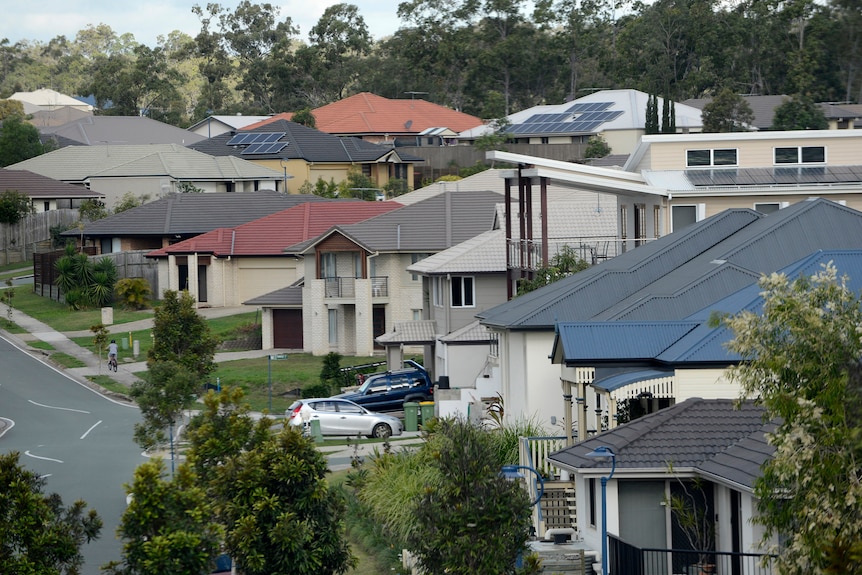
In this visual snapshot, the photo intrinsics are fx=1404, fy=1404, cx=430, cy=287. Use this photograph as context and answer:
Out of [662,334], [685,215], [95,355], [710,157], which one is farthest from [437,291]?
[662,334]

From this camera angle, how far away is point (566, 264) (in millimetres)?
37156

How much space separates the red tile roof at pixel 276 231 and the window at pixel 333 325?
8142 millimetres

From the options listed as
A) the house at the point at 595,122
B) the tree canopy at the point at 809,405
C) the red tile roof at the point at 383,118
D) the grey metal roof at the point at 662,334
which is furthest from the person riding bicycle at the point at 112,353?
the red tile roof at the point at 383,118

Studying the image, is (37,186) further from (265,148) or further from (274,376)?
(274,376)

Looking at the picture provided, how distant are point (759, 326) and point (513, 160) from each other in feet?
80.9

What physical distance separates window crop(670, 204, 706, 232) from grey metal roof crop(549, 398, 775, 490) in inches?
785

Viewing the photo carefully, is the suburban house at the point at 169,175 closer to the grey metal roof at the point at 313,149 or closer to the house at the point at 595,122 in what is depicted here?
the grey metal roof at the point at 313,149

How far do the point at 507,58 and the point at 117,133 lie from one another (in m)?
38.4

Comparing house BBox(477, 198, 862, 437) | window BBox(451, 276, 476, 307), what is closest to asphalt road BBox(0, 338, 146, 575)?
house BBox(477, 198, 862, 437)

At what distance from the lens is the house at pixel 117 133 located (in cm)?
11756

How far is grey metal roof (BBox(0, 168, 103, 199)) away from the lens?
3263 inches

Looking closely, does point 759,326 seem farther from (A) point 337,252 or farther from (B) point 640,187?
(A) point 337,252

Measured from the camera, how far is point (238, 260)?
2527 inches

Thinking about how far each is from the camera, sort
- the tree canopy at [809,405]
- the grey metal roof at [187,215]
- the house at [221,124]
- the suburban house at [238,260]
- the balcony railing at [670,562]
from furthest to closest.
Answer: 1. the house at [221,124]
2. the grey metal roof at [187,215]
3. the suburban house at [238,260]
4. the balcony railing at [670,562]
5. the tree canopy at [809,405]
